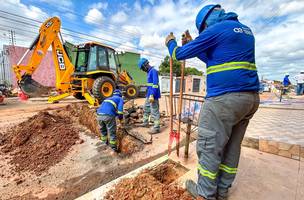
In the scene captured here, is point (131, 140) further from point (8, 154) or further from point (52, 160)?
point (8, 154)

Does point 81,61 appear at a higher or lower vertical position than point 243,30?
higher

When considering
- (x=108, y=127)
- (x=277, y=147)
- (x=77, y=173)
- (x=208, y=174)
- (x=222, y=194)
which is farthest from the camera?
(x=108, y=127)

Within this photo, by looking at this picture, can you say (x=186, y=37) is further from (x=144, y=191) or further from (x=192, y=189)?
(x=144, y=191)

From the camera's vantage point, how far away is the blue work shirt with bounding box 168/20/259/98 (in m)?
1.20

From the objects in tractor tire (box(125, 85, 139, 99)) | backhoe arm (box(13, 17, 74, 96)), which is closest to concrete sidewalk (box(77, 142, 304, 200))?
backhoe arm (box(13, 17, 74, 96))

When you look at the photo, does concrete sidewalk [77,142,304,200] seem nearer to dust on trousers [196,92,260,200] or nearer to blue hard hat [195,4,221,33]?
dust on trousers [196,92,260,200]

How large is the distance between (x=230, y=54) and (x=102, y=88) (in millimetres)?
5811

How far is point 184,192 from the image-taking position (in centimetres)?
157

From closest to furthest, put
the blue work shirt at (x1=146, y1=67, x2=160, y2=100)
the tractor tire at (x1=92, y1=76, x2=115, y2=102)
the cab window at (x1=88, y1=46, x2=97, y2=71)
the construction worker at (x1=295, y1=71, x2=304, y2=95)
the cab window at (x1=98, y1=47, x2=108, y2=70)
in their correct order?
the blue work shirt at (x1=146, y1=67, x2=160, y2=100)
the tractor tire at (x1=92, y1=76, x2=115, y2=102)
the cab window at (x1=88, y1=46, x2=97, y2=71)
the cab window at (x1=98, y1=47, x2=108, y2=70)
the construction worker at (x1=295, y1=71, x2=304, y2=95)

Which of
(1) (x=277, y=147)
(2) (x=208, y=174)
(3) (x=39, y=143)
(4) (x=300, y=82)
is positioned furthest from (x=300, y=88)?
(3) (x=39, y=143)

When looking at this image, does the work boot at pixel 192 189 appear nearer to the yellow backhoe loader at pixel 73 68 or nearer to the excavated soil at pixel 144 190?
the excavated soil at pixel 144 190

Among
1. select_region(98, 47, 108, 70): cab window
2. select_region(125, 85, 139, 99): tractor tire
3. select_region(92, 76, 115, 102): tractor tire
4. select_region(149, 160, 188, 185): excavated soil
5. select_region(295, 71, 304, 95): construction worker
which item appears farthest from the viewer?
select_region(295, 71, 304, 95): construction worker

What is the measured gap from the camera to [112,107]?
3.62 metres

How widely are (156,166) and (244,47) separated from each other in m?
1.73
